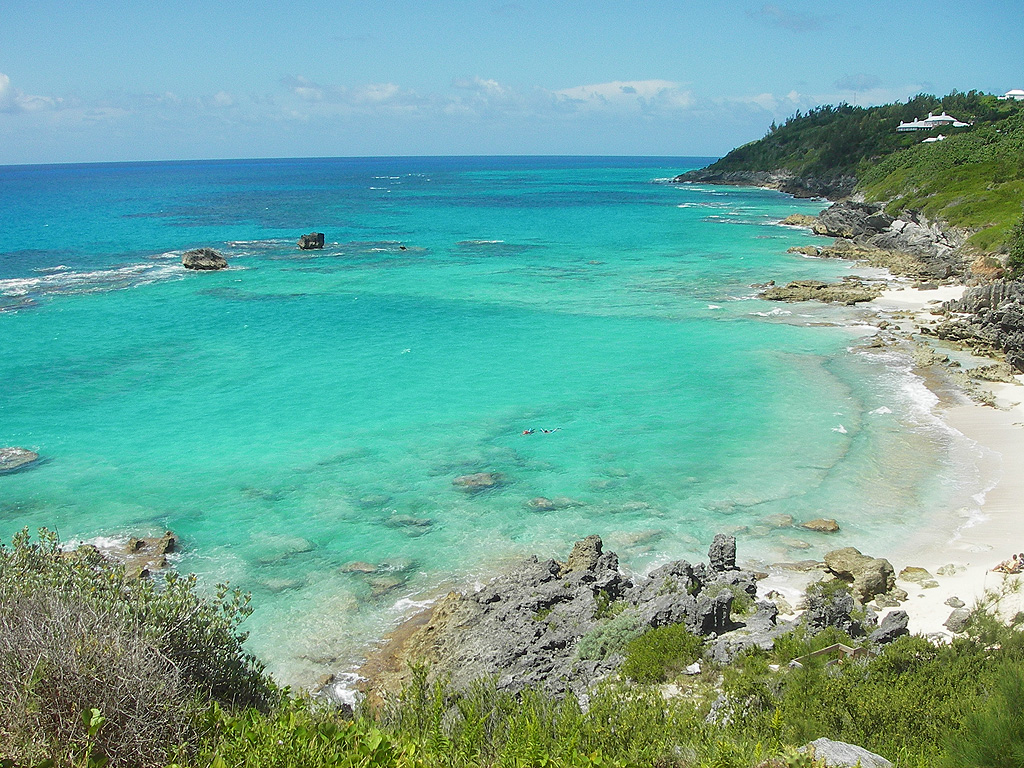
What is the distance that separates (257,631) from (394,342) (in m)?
24.3

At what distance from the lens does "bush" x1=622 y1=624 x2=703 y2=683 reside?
12.4 m

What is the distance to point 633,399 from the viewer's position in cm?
3025

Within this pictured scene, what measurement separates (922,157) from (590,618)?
89564mm

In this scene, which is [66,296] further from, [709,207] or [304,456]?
[709,207]

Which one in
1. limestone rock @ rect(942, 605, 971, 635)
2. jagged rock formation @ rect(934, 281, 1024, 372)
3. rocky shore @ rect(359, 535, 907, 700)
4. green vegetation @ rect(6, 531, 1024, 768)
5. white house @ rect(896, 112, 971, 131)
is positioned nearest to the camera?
green vegetation @ rect(6, 531, 1024, 768)

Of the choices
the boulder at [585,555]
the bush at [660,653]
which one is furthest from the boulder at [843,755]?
the boulder at [585,555]

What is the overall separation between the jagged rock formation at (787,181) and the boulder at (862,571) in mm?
99726

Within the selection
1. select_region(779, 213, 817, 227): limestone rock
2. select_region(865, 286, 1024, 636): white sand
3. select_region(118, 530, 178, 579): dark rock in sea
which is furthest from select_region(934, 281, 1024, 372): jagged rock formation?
select_region(779, 213, 817, 227): limestone rock

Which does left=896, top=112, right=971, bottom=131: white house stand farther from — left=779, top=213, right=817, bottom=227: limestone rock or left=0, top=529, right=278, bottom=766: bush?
left=0, top=529, right=278, bottom=766: bush

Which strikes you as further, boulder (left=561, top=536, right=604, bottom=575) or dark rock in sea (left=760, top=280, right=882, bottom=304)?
dark rock in sea (left=760, top=280, right=882, bottom=304)

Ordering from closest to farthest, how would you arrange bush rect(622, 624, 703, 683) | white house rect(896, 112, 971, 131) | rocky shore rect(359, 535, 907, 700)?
bush rect(622, 624, 703, 683) < rocky shore rect(359, 535, 907, 700) < white house rect(896, 112, 971, 131)

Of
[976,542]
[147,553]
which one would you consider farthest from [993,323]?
[147,553]

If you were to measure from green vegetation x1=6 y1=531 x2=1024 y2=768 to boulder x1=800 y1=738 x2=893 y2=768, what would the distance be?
376 millimetres

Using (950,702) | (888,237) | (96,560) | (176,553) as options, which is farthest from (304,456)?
(888,237)
